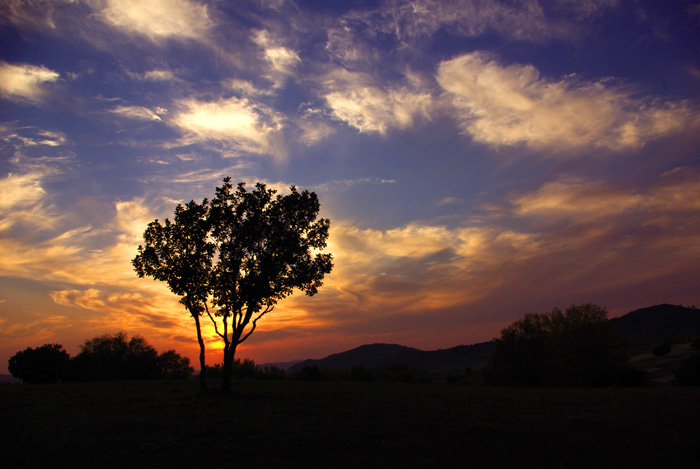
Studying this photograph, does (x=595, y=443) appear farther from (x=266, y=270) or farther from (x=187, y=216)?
(x=187, y=216)

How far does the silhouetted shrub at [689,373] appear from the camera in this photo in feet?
149

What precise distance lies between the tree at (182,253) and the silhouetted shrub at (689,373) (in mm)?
53177

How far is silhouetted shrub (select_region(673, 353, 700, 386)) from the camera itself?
4556 cm

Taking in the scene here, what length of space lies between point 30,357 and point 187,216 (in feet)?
169

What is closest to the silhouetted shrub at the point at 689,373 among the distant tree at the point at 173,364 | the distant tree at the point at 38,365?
the distant tree at the point at 38,365

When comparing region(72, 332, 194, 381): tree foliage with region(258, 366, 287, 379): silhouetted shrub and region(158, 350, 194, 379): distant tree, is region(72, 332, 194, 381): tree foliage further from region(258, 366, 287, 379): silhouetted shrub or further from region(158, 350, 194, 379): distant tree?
region(258, 366, 287, 379): silhouetted shrub

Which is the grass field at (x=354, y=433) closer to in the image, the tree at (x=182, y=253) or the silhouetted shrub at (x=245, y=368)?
the tree at (x=182, y=253)

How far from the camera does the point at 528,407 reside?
25797mm

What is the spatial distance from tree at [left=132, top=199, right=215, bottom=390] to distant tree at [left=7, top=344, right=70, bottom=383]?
45.4 m

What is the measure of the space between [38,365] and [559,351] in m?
84.8

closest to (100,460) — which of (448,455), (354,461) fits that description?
(354,461)

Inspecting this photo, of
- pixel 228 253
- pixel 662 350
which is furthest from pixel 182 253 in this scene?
pixel 662 350

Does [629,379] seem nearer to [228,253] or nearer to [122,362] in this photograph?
[228,253]

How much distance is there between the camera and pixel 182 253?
111 ft
